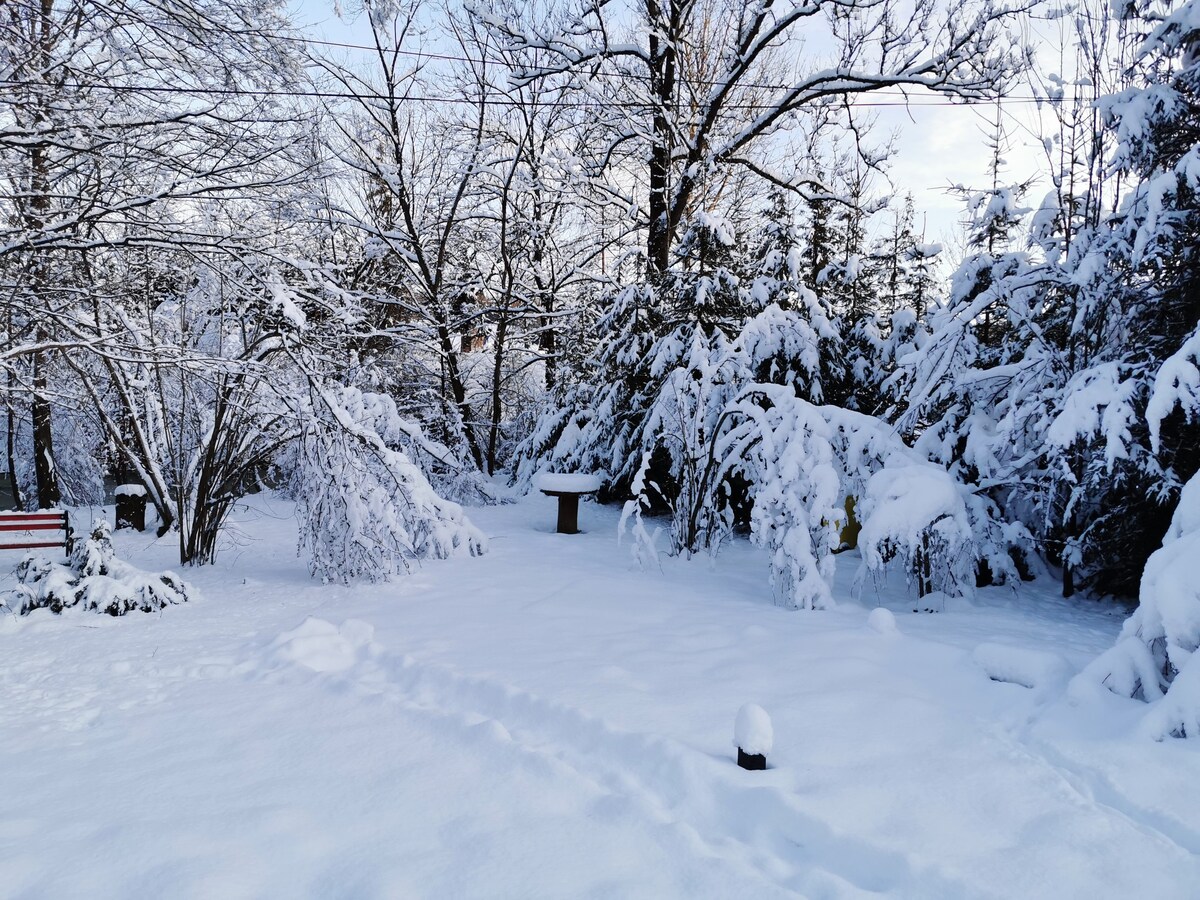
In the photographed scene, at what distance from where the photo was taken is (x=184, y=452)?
Answer: 26.3ft

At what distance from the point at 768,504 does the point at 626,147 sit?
9314 millimetres

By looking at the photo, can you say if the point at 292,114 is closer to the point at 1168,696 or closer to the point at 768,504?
the point at 768,504

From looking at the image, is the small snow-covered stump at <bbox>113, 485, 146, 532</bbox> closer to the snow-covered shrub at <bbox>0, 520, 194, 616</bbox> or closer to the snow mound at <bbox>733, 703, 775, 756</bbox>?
the snow-covered shrub at <bbox>0, 520, 194, 616</bbox>

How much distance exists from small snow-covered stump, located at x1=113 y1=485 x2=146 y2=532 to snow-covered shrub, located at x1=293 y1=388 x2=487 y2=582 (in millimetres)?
4502

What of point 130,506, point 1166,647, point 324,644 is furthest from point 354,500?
point 130,506

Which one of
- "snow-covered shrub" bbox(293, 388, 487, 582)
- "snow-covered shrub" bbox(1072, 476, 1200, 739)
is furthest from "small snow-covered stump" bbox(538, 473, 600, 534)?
"snow-covered shrub" bbox(1072, 476, 1200, 739)

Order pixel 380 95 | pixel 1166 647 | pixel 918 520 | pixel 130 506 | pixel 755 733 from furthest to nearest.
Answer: pixel 380 95, pixel 130 506, pixel 918 520, pixel 1166 647, pixel 755 733

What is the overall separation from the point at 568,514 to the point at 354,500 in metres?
3.06

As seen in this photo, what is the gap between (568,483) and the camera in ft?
27.2

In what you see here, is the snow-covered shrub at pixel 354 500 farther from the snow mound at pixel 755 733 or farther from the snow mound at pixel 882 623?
the snow mound at pixel 755 733

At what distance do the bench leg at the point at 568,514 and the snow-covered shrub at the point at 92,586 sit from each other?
391cm

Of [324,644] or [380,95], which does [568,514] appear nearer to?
[324,644]

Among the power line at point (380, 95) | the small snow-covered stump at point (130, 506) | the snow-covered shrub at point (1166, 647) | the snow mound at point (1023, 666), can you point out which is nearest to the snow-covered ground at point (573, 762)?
the snow mound at point (1023, 666)

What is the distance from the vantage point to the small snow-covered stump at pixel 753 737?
2.64 meters
